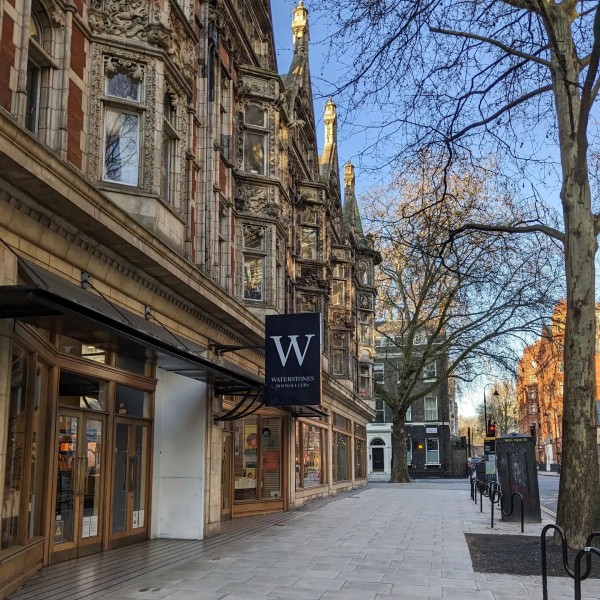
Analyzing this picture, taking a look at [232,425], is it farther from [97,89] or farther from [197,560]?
[97,89]

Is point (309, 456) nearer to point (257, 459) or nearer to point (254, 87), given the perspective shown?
point (257, 459)

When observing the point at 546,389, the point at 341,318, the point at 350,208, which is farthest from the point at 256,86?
the point at 350,208

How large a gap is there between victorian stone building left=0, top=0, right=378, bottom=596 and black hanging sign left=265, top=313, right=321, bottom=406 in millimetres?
596

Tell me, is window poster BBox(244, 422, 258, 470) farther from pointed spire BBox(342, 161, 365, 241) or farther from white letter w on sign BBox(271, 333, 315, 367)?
pointed spire BBox(342, 161, 365, 241)

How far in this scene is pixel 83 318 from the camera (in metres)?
6.78

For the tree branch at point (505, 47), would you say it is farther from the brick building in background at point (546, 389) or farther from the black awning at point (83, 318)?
the brick building in background at point (546, 389)

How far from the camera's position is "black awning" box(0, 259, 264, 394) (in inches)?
242

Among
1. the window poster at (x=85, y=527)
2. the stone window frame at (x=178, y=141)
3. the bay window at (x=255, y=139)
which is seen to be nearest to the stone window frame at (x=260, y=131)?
the bay window at (x=255, y=139)

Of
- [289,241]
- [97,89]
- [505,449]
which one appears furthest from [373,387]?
[97,89]

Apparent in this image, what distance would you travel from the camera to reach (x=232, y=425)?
17.1m

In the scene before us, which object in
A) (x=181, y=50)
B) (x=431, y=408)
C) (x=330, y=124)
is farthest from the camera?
(x=431, y=408)

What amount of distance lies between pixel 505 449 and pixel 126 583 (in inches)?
430

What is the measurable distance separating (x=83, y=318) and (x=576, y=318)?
8.83 meters

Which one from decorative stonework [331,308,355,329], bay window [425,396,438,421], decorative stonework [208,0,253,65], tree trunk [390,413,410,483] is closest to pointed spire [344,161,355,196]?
decorative stonework [331,308,355,329]
